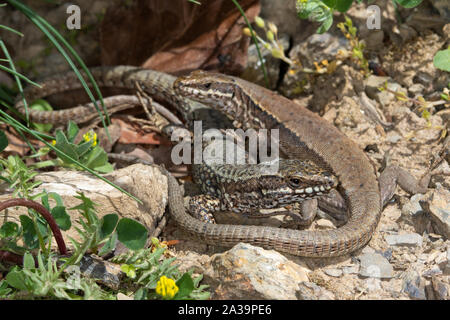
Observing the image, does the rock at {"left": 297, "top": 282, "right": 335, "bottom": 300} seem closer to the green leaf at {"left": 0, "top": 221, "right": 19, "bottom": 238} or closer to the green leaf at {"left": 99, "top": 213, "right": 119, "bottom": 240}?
the green leaf at {"left": 99, "top": 213, "right": 119, "bottom": 240}

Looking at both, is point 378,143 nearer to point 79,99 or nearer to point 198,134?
point 198,134

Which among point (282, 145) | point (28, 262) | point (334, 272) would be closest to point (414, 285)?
point (334, 272)

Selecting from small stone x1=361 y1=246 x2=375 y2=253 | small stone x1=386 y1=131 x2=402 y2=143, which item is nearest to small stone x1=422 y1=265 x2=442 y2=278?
small stone x1=361 y1=246 x2=375 y2=253

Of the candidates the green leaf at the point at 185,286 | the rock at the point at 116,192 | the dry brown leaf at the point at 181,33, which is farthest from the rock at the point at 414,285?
the dry brown leaf at the point at 181,33

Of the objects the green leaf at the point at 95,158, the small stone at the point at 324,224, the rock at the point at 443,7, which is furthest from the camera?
the rock at the point at 443,7

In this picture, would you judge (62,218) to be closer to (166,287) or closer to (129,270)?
(129,270)

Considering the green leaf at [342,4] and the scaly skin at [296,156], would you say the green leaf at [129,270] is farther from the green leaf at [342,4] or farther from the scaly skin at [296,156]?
the green leaf at [342,4]
